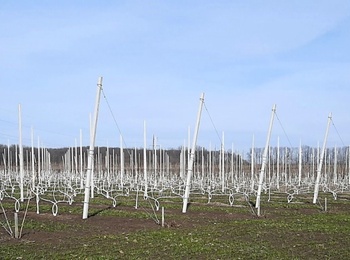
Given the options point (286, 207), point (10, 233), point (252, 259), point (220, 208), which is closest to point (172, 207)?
point (220, 208)

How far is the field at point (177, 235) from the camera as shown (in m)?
9.85

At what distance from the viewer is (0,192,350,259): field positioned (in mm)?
9852

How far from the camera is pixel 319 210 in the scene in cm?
2012

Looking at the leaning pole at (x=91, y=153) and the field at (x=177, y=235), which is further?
the leaning pole at (x=91, y=153)

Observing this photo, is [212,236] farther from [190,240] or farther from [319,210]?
[319,210]

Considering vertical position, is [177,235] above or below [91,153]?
below

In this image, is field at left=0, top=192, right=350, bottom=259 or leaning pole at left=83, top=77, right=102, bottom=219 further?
Answer: leaning pole at left=83, top=77, right=102, bottom=219

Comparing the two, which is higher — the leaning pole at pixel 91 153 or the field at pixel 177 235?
the leaning pole at pixel 91 153

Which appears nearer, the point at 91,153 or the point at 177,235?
the point at 177,235

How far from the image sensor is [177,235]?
12398mm

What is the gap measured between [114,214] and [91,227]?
3321mm

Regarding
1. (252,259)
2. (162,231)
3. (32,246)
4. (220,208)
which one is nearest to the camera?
(252,259)

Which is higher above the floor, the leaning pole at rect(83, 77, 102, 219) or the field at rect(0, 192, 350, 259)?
the leaning pole at rect(83, 77, 102, 219)

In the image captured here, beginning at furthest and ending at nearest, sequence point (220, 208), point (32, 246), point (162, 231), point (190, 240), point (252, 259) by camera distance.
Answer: point (220, 208) → point (162, 231) → point (190, 240) → point (32, 246) → point (252, 259)
